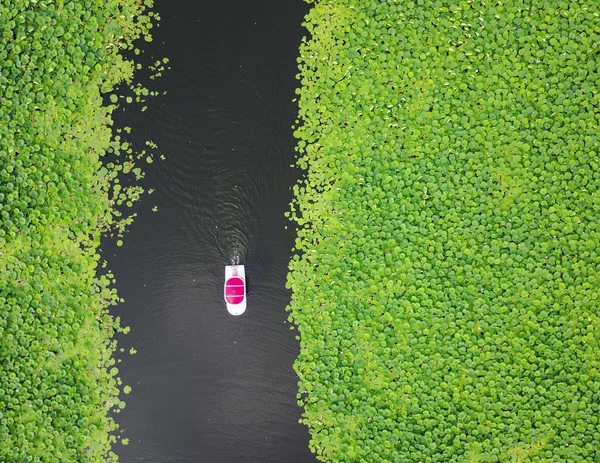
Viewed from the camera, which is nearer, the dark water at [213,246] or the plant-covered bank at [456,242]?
the plant-covered bank at [456,242]

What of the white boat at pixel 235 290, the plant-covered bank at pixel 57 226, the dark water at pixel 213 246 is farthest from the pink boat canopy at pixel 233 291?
the plant-covered bank at pixel 57 226

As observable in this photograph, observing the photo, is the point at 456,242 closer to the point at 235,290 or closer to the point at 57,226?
the point at 235,290

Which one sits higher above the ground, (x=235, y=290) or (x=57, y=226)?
(x=57, y=226)

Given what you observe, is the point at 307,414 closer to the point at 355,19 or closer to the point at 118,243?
the point at 118,243

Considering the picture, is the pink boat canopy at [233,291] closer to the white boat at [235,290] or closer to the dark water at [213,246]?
the white boat at [235,290]

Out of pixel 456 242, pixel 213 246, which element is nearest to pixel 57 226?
pixel 213 246

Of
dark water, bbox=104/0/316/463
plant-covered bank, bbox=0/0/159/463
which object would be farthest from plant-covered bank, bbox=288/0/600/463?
plant-covered bank, bbox=0/0/159/463
